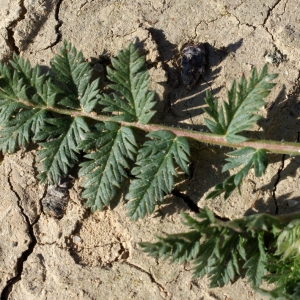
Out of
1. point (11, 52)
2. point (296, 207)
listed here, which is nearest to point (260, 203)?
point (296, 207)

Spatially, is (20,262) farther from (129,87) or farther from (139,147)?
(129,87)

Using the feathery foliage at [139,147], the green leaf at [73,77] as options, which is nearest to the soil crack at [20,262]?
the feathery foliage at [139,147]

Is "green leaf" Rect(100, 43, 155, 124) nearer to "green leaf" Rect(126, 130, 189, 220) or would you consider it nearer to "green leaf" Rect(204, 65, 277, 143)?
"green leaf" Rect(126, 130, 189, 220)

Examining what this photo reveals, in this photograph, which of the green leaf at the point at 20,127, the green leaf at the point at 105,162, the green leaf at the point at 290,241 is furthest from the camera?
the green leaf at the point at 20,127

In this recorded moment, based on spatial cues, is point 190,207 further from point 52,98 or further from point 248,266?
point 52,98

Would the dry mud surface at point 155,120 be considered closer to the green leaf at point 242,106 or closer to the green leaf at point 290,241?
the green leaf at point 242,106

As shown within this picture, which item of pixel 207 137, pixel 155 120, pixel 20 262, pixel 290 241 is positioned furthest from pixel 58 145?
pixel 290 241
